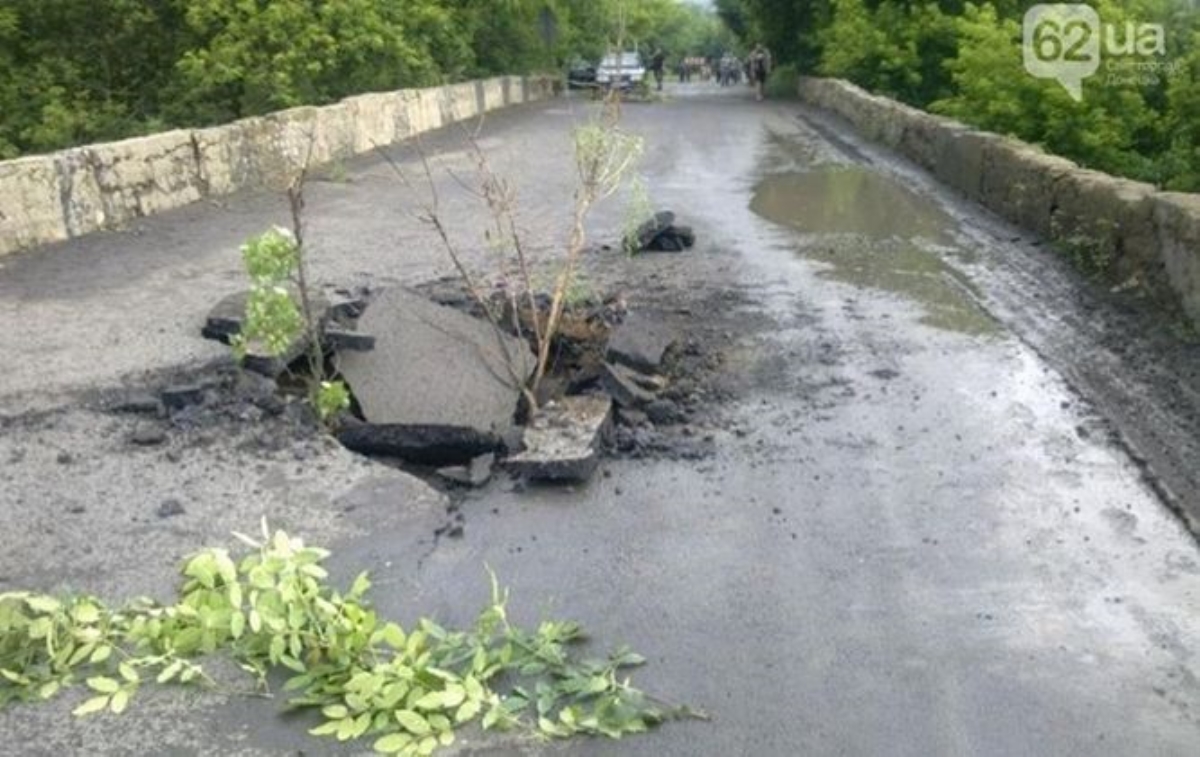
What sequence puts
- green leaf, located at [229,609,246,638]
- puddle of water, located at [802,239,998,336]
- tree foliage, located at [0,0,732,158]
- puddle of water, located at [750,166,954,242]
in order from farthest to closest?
tree foliage, located at [0,0,732,158], puddle of water, located at [750,166,954,242], puddle of water, located at [802,239,998,336], green leaf, located at [229,609,246,638]

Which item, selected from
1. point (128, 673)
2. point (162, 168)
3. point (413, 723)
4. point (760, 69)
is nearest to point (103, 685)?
point (128, 673)

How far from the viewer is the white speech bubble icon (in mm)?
16328

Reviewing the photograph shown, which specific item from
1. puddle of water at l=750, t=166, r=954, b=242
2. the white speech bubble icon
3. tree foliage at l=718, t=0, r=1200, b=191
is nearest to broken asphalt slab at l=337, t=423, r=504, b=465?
puddle of water at l=750, t=166, r=954, b=242

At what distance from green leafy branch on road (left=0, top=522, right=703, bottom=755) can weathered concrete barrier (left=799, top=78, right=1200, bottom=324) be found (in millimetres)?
4993

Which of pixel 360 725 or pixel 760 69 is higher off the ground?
pixel 760 69

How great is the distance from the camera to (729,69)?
71812 millimetres

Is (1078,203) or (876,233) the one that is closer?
(1078,203)

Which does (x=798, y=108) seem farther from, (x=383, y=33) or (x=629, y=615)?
(x=629, y=615)

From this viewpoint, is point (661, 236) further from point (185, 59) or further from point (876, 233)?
point (185, 59)

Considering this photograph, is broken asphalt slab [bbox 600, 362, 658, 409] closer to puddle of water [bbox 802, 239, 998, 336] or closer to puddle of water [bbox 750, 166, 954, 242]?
puddle of water [bbox 802, 239, 998, 336]

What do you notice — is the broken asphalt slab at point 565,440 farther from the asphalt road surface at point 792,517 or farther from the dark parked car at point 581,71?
the dark parked car at point 581,71

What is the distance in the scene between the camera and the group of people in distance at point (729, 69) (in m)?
40.1

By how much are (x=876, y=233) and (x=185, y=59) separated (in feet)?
49.3

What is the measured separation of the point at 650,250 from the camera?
33.8ft
